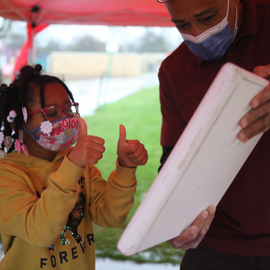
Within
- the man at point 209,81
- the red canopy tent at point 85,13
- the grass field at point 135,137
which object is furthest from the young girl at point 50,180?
the grass field at point 135,137

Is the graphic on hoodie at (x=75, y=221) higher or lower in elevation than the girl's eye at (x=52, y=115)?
lower

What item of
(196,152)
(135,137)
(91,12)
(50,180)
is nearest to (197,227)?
(196,152)

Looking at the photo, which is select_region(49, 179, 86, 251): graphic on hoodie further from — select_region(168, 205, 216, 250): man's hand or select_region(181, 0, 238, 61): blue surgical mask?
select_region(181, 0, 238, 61): blue surgical mask

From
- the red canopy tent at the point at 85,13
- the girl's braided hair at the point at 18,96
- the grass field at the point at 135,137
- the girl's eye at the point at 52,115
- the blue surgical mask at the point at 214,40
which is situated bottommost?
the grass field at the point at 135,137

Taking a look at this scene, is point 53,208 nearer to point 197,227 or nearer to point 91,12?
point 197,227

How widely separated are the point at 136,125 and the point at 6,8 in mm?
8681

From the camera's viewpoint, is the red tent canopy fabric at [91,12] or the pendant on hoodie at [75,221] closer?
the pendant on hoodie at [75,221]

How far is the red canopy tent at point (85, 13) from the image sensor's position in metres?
3.07

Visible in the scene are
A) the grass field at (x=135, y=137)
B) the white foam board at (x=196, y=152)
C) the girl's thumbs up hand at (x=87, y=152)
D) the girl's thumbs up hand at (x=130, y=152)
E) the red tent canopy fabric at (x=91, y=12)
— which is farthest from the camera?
the grass field at (x=135, y=137)

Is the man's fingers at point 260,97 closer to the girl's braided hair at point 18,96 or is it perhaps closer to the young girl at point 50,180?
the young girl at point 50,180

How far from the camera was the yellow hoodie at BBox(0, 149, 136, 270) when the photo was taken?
1.14 metres

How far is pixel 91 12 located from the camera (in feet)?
11.0

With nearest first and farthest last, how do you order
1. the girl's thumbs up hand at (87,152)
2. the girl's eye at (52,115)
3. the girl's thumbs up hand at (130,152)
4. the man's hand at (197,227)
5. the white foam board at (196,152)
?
the white foam board at (196,152)
the man's hand at (197,227)
the girl's thumbs up hand at (87,152)
the girl's thumbs up hand at (130,152)
the girl's eye at (52,115)

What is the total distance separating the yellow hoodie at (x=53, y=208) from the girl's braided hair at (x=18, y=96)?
5.8 inches
